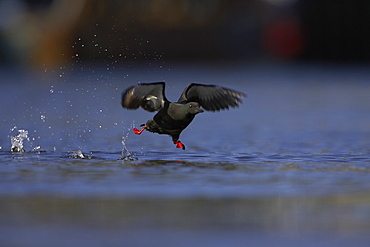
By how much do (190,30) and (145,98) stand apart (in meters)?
33.0

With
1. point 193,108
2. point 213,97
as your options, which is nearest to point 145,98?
point 213,97

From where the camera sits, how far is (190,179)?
9.00 m

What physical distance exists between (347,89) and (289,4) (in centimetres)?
2185

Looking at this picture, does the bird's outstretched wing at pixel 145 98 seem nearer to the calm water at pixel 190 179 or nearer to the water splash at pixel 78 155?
the calm water at pixel 190 179

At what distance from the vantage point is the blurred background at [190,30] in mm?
40656

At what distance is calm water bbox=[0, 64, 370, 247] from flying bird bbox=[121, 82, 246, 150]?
0.33 meters

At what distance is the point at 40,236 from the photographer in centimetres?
634

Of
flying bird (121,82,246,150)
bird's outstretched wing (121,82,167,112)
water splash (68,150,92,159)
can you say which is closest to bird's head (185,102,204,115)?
flying bird (121,82,246,150)

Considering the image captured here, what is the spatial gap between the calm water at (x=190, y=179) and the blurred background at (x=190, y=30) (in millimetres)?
21099

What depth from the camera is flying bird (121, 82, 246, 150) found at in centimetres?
1116

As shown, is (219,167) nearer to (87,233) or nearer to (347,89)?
(87,233)

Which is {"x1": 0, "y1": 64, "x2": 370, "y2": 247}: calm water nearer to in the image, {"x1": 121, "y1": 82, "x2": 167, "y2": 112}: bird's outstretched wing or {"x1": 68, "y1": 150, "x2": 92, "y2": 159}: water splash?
{"x1": 68, "y1": 150, "x2": 92, "y2": 159}: water splash

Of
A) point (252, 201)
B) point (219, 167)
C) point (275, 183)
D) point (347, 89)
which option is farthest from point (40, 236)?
point (347, 89)

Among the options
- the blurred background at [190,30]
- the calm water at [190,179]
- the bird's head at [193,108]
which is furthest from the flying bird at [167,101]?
the blurred background at [190,30]
